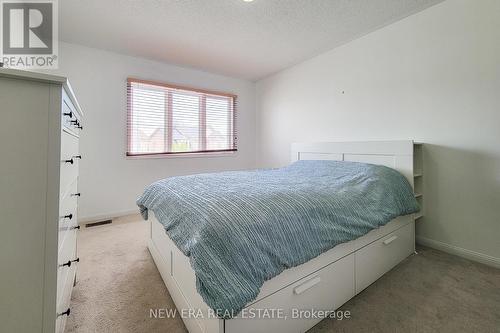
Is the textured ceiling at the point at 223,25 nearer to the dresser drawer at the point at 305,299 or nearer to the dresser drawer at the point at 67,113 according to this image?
the dresser drawer at the point at 67,113

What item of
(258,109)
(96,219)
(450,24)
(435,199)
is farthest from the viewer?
(258,109)

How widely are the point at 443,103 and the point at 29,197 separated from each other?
292 centimetres

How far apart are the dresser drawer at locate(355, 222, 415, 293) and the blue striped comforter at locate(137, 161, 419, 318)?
0.19 m

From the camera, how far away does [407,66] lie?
2.21 metres

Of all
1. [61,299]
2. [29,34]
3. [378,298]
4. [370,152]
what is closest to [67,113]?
[61,299]

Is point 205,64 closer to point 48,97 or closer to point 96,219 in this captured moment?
point 96,219

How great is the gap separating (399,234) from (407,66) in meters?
1.70

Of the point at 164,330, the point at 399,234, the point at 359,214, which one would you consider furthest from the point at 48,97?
the point at 399,234

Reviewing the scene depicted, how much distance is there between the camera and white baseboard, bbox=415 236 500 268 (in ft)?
5.78

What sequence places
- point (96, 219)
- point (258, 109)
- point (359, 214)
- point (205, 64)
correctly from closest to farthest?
point (359, 214)
point (96, 219)
point (205, 64)
point (258, 109)

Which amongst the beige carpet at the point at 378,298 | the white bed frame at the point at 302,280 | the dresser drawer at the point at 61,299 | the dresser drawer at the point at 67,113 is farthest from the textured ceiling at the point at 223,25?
the beige carpet at the point at 378,298

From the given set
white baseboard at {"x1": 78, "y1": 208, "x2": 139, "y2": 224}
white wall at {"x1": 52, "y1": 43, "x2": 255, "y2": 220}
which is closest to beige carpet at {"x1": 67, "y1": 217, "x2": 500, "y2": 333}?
white baseboard at {"x1": 78, "y1": 208, "x2": 139, "y2": 224}

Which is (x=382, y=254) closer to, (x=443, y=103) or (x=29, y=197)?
(x=443, y=103)

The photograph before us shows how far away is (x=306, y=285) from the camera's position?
1.10 m
